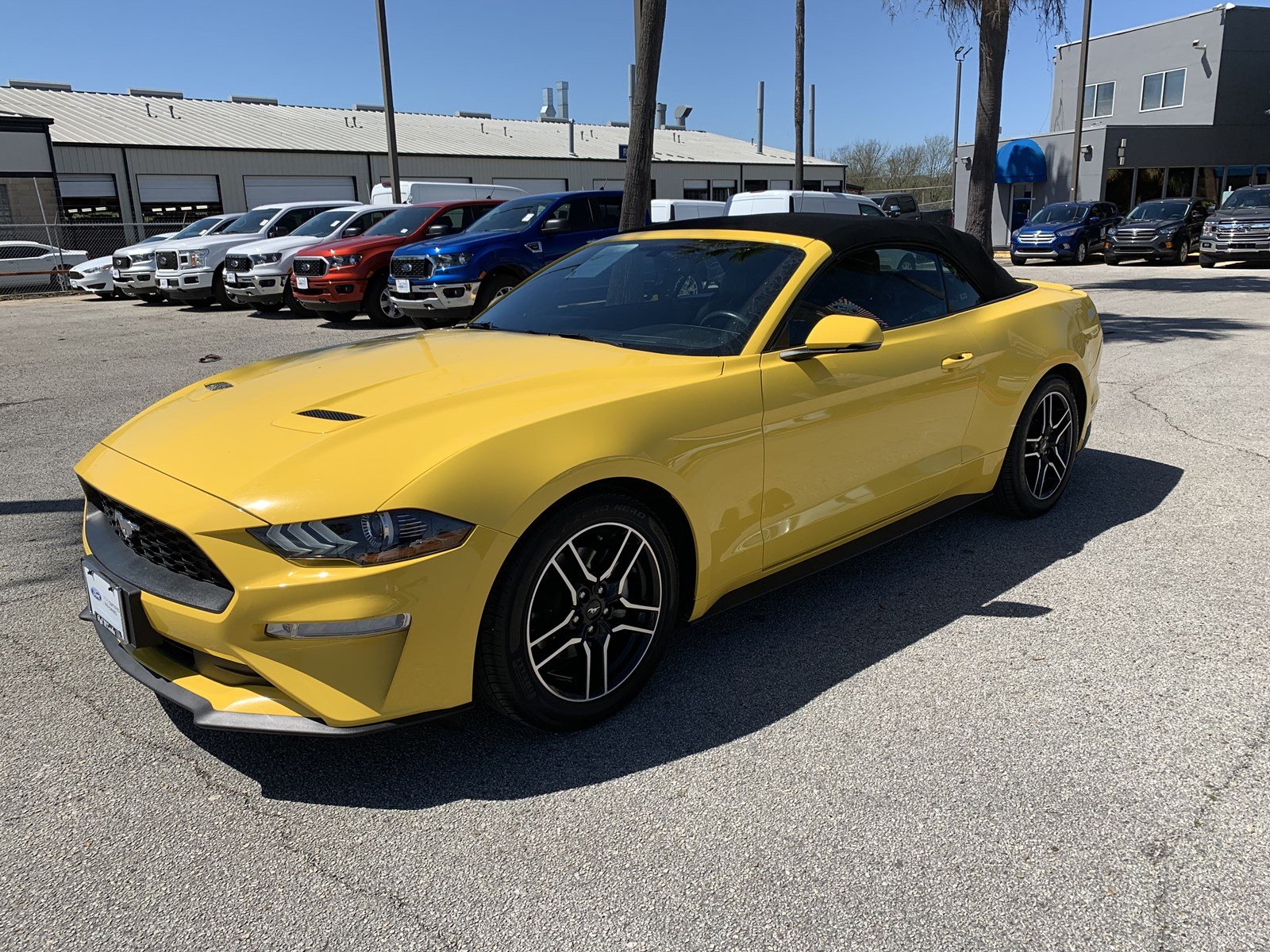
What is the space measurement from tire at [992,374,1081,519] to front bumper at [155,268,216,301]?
52.2 feet

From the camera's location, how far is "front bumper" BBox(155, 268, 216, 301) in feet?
56.9

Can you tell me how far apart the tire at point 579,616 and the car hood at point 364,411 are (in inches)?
14.3

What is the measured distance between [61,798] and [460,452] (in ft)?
4.92

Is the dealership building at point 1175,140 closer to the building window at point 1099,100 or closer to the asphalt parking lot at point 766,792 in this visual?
the building window at point 1099,100

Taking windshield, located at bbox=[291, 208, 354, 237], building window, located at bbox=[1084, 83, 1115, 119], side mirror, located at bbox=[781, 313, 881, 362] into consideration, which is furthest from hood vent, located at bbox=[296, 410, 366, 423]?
building window, located at bbox=[1084, 83, 1115, 119]

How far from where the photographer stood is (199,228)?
20.5 metres

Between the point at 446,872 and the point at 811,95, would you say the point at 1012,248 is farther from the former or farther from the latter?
the point at 811,95

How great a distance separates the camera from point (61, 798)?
9.16ft

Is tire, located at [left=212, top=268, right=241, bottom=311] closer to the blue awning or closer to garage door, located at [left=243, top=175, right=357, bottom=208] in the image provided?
garage door, located at [left=243, top=175, right=357, bottom=208]

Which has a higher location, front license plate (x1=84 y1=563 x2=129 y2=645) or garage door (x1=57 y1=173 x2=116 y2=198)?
garage door (x1=57 y1=173 x2=116 y2=198)

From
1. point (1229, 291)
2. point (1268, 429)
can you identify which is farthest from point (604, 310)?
point (1229, 291)

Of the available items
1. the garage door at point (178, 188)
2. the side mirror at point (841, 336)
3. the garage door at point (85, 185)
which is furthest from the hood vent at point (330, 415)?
the garage door at point (178, 188)

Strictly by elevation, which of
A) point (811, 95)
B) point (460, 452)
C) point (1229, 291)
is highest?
point (811, 95)

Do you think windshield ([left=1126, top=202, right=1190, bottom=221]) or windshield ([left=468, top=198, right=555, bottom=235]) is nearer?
windshield ([left=468, top=198, right=555, bottom=235])
